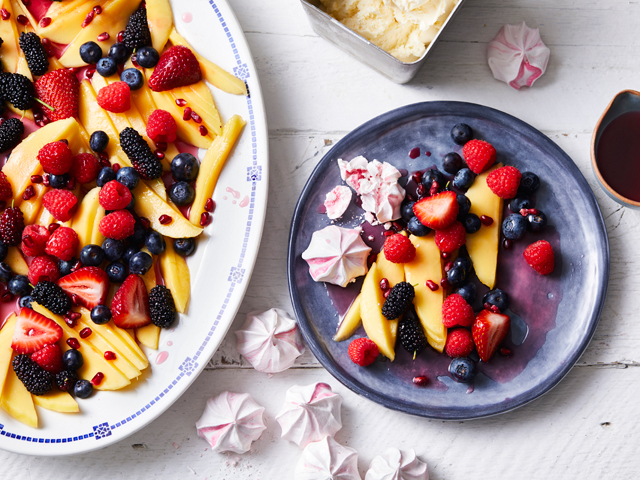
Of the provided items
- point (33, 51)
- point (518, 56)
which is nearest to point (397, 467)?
point (518, 56)

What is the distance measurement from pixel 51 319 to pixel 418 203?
1144 mm

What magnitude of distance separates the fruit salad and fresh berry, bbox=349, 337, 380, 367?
20.4 inches

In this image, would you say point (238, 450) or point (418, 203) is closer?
point (418, 203)

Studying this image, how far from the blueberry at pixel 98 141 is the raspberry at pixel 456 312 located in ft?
3.65

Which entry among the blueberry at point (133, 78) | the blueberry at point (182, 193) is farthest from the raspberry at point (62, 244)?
the blueberry at point (133, 78)

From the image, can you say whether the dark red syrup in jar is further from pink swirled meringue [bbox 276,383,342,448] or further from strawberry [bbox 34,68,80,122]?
strawberry [bbox 34,68,80,122]

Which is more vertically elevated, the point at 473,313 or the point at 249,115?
the point at 249,115

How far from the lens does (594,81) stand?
160 cm

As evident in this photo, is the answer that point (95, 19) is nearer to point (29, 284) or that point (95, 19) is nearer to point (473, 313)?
point (29, 284)

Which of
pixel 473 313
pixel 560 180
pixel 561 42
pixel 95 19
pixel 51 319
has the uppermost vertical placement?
pixel 95 19

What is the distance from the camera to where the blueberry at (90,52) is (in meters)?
1.49

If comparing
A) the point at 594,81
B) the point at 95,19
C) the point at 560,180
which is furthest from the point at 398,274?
the point at 95,19

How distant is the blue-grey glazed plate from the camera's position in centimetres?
146

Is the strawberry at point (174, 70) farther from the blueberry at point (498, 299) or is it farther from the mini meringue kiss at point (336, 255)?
the blueberry at point (498, 299)
